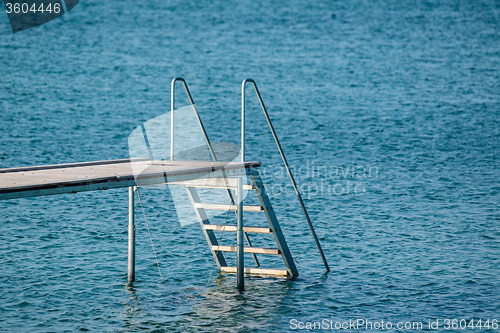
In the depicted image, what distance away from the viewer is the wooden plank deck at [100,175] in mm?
9094

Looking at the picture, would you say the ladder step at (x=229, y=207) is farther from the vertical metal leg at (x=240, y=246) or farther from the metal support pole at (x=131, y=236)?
the metal support pole at (x=131, y=236)

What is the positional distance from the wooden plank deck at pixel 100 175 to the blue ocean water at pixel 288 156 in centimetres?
238

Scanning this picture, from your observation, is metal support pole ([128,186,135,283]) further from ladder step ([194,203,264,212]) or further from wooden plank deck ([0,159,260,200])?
ladder step ([194,203,264,212])

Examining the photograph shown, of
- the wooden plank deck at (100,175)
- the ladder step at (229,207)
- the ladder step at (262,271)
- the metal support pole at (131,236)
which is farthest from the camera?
the ladder step at (262,271)

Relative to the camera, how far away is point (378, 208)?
19625 mm

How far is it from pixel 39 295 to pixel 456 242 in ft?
31.3

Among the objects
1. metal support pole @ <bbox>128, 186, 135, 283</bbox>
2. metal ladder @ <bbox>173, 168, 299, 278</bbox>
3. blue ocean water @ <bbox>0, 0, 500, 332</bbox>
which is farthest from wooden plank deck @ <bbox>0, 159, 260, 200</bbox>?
blue ocean water @ <bbox>0, 0, 500, 332</bbox>

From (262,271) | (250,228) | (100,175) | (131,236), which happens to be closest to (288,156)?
(262,271)

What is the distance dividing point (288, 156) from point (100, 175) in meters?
18.7

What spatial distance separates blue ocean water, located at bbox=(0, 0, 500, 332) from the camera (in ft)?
39.6

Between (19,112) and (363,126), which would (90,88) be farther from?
(363,126)

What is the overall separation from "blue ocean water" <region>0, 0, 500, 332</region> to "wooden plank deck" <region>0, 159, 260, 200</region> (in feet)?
7.80

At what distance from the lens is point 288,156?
1125 inches

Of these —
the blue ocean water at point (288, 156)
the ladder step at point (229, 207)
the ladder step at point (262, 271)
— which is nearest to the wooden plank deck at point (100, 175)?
the ladder step at point (229, 207)
